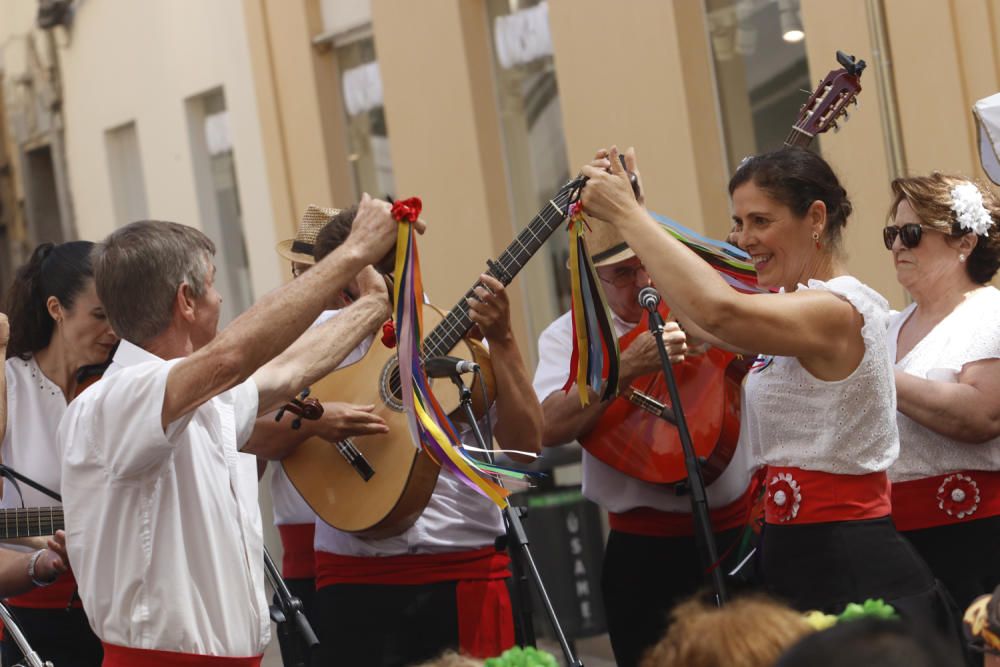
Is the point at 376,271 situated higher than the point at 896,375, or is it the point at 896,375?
the point at 376,271

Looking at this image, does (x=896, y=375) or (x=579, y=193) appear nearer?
(x=579, y=193)

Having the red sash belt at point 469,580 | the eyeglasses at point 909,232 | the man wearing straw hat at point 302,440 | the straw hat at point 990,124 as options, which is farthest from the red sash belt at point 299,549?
the straw hat at point 990,124

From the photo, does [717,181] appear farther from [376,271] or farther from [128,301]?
[128,301]

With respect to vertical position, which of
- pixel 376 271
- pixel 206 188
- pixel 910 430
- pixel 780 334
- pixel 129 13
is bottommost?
pixel 910 430

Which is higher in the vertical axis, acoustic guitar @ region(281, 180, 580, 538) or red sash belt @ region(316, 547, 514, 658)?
acoustic guitar @ region(281, 180, 580, 538)

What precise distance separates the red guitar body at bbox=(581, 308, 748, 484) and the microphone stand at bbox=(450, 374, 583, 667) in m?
0.38

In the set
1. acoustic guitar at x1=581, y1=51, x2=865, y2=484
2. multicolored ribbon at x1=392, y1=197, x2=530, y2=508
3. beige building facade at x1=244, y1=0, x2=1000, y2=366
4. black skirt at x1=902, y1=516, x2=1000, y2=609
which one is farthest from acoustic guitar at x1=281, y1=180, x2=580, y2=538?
beige building facade at x1=244, y1=0, x2=1000, y2=366

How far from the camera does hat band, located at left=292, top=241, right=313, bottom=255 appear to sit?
536 centimetres

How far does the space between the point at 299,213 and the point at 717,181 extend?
12.8 ft

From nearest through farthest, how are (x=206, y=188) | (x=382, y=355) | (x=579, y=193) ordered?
(x=579, y=193) < (x=382, y=355) < (x=206, y=188)

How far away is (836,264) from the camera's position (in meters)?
3.99

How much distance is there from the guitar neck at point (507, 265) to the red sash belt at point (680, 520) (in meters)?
0.80

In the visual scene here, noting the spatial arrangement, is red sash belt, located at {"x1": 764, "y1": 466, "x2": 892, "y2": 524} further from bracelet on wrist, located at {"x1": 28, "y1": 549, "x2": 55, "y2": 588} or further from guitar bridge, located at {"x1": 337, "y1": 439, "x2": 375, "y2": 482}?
bracelet on wrist, located at {"x1": 28, "y1": 549, "x2": 55, "y2": 588}

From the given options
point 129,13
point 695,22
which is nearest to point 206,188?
point 129,13
